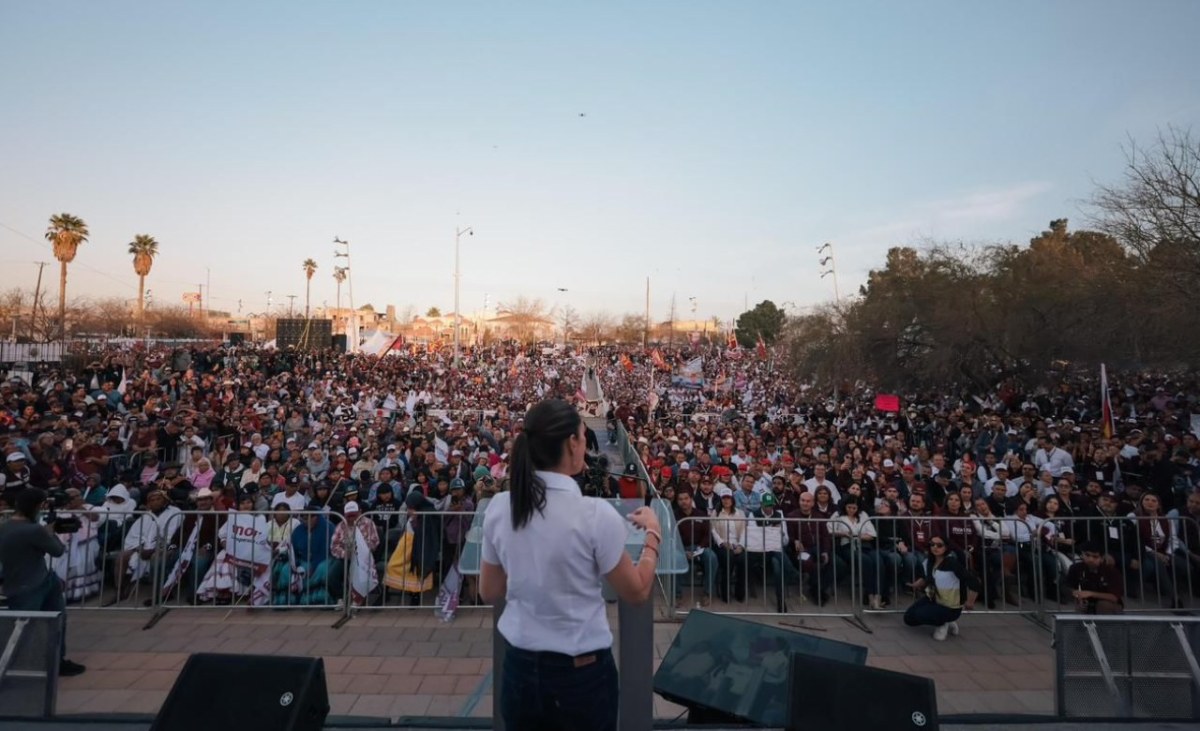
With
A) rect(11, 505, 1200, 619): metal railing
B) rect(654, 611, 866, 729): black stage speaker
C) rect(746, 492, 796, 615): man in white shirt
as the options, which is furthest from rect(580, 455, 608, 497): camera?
rect(746, 492, 796, 615): man in white shirt

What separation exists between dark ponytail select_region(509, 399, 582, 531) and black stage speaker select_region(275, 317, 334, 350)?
36.5 metres

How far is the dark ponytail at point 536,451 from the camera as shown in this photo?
6.54 ft

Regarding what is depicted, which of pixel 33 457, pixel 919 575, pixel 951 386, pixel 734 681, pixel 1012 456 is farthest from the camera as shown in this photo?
pixel 951 386

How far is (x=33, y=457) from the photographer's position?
30.5 feet

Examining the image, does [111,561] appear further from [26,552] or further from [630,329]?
[630,329]

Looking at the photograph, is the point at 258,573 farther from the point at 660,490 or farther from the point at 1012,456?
the point at 1012,456

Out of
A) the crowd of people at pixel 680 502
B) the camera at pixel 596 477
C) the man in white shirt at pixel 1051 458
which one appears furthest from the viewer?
the man in white shirt at pixel 1051 458

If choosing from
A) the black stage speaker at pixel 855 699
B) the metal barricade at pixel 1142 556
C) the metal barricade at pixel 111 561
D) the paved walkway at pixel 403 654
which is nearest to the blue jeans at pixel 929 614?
the paved walkway at pixel 403 654

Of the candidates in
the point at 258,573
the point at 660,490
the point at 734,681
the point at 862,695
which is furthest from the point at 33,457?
the point at 862,695

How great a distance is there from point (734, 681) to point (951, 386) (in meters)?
22.6

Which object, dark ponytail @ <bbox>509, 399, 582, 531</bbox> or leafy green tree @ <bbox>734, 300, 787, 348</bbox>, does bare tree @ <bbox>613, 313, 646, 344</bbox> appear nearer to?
leafy green tree @ <bbox>734, 300, 787, 348</bbox>

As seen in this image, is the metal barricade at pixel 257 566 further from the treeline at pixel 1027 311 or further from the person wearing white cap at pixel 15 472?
the treeline at pixel 1027 311

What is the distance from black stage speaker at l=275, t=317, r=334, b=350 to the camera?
35406 millimetres

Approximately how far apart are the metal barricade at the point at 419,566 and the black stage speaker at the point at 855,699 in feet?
12.5
